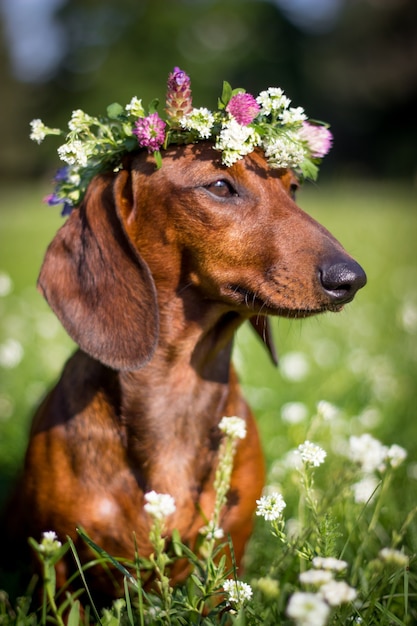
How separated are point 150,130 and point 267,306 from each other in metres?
0.79

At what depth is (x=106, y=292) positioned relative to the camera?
2564mm

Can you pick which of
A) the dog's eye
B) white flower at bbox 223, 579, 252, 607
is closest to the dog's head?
the dog's eye

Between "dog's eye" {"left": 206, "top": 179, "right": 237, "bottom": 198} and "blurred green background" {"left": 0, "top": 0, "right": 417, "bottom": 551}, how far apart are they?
2.16 feet

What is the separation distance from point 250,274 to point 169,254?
0.35 meters

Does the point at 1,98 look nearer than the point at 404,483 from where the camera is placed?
No

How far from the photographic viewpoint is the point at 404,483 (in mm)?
3664

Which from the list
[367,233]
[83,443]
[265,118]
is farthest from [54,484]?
[367,233]

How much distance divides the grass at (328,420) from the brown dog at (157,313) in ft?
1.34

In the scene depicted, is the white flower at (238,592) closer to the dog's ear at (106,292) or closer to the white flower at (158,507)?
the white flower at (158,507)

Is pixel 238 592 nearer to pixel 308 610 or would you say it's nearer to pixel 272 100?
pixel 308 610

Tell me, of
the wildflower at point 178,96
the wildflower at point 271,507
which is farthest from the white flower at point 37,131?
the wildflower at point 271,507

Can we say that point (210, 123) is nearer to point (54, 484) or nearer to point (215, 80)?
point (54, 484)

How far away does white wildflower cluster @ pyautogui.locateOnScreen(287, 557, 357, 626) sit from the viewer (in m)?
1.33

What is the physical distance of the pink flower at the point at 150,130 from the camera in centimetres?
247
